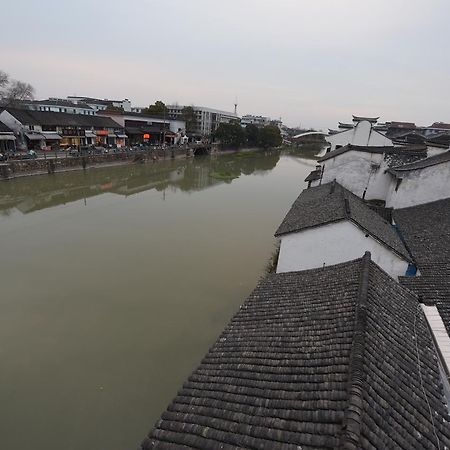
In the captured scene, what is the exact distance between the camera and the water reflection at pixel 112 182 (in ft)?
77.0

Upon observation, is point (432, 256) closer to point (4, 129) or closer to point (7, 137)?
point (7, 137)

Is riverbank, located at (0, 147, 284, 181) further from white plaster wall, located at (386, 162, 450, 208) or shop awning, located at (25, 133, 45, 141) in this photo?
white plaster wall, located at (386, 162, 450, 208)

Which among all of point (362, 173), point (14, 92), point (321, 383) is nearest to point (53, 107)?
point (14, 92)

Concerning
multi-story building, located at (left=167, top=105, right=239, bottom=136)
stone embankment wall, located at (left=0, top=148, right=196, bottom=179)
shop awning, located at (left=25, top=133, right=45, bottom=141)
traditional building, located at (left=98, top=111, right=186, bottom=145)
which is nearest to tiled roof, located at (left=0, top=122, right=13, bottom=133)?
shop awning, located at (left=25, top=133, right=45, bottom=141)

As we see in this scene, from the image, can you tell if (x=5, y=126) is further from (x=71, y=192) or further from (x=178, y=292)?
(x=178, y=292)

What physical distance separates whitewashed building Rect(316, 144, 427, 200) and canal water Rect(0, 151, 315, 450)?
534 centimetres

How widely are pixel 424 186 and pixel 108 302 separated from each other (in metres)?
14.5

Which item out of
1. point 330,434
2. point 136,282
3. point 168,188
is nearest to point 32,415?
point 136,282

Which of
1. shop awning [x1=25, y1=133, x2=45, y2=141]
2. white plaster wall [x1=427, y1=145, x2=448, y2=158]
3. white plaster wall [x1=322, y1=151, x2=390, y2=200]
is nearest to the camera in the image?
white plaster wall [x1=427, y1=145, x2=448, y2=158]

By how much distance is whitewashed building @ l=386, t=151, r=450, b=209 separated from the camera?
1420 cm

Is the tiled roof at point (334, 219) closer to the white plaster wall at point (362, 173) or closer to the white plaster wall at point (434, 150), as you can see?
the white plaster wall at point (362, 173)

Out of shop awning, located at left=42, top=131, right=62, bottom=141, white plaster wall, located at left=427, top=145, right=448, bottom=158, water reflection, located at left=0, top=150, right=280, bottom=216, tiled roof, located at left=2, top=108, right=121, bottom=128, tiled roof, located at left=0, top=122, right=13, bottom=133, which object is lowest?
water reflection, located at left=0, top=150, right=280, bottom=216

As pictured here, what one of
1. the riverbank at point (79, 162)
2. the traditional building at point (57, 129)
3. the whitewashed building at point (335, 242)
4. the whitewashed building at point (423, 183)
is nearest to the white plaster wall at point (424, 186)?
the whitewashed building at point (423, 183)

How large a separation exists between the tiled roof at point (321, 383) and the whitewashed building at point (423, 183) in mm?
9970
